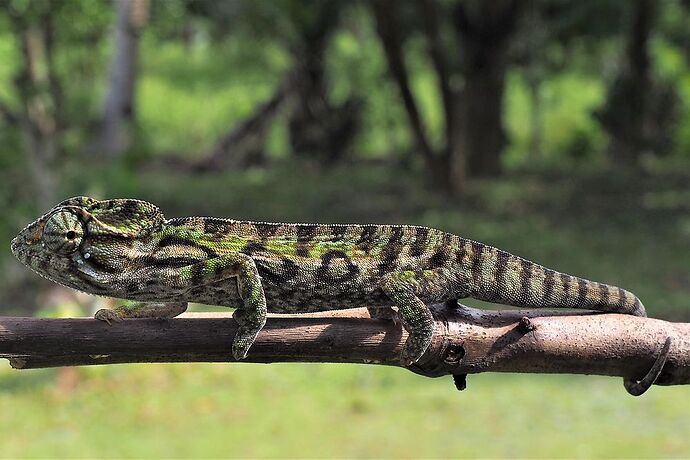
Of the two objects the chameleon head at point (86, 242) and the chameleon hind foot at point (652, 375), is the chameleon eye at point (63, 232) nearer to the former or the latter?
the chameleon head at point (86, 242)

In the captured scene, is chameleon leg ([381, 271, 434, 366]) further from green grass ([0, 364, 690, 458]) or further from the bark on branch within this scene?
green grass ([0, 364, 690, 458])

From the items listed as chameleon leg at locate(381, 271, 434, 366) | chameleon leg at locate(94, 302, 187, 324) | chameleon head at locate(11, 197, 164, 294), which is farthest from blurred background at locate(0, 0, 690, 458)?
chameleon leg at locate(381, 271, 434, 366)

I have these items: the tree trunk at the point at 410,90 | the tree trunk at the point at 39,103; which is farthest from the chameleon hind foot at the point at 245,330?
the tree trunk at the point at 410,90

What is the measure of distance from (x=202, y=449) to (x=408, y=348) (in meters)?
4.88

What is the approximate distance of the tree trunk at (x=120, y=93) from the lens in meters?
15.9

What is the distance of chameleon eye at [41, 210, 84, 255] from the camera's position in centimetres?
253

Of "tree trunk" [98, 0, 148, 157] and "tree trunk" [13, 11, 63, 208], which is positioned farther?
"tree trunk" [98, 0, 148, 157]

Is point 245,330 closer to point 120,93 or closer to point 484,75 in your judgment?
point 484,75

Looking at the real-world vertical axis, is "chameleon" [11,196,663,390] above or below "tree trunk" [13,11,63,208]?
above

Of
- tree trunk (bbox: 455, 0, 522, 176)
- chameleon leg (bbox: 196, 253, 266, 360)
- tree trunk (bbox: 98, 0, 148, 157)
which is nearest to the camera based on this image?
chameleon leg (bbox: 196, 253, 266, 360)

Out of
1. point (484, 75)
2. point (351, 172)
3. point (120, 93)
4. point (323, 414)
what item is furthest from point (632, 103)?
point (323, 414)

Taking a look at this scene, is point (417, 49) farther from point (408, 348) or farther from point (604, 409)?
point (408, 348)

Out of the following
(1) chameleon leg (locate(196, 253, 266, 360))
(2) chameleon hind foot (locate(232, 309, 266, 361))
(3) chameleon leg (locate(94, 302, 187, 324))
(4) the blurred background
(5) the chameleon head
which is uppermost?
(5) the chameleon head

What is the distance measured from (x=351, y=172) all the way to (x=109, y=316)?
16001 millimetres
